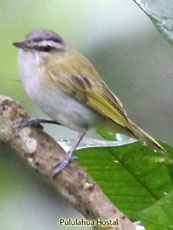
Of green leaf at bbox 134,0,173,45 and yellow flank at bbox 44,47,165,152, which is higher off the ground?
green leaf at bbox 134,0,173,45

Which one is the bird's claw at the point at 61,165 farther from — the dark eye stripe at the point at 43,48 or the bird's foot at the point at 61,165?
the dark eye stripe at the point at 43,48

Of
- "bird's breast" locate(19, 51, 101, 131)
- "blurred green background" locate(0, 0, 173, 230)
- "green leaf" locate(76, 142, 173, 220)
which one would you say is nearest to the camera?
"green leaf" locate(76, 142, 173, 220)

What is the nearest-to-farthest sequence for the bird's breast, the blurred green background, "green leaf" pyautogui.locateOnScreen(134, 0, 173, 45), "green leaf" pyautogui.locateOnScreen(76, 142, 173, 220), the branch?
"green leaf" pyautogui.locateOnScreen(134, 0, 173, 45), the branch, "green leaf" pyautogui.locateOnScreen(76, 142, 173, 220), the bird's breast, the blurred green background

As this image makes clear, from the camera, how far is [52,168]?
1.40 meters

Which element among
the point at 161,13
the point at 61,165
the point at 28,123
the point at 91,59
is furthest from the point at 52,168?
the point at 91,59

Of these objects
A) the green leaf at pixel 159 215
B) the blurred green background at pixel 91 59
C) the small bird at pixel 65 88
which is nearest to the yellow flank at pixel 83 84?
the small bird at pixel 65 88

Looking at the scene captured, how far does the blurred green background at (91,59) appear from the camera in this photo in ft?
8.87

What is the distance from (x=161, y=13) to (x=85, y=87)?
2.07ft

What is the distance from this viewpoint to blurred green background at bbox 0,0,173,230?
271 centimetres

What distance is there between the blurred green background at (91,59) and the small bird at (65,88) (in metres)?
0.66

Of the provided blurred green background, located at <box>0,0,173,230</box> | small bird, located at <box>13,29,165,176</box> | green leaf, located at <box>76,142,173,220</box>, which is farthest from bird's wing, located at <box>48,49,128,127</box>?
blurred green background, located at <box>0,0,173,230</box>

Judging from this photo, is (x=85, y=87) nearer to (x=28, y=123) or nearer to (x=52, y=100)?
(x=52, y=100)

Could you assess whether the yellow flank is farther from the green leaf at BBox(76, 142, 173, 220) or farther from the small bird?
the green leaf at BBox(76, 142, 173, 220)

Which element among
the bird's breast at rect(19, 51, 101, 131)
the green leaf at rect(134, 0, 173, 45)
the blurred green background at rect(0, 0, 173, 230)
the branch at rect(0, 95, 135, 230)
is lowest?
the blurred green background at rect(0, 0, 173, 230)
